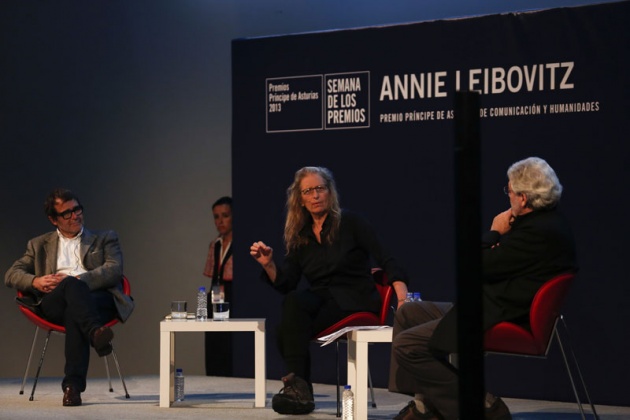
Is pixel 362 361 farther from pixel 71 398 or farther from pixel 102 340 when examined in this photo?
pixel 71 398

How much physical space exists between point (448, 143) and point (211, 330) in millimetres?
1741

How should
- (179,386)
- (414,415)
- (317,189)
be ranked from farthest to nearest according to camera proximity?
(179,386) → (317,189) → (414,415)

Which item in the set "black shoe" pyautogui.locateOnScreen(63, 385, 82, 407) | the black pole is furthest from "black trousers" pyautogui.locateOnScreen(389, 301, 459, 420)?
the black pole

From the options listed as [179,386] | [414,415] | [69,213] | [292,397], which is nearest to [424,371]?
[414,415]

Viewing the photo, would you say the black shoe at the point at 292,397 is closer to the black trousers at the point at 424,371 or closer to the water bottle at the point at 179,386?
the black trousers at the point at 424,371

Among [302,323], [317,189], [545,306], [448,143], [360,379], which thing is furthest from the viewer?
[448,143]

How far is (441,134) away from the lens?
5902mm

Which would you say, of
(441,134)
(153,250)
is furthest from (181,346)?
(441,134)

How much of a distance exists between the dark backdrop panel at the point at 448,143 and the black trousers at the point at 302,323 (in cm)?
102

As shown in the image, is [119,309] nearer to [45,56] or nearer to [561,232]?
[45,56]

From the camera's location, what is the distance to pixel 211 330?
520cm

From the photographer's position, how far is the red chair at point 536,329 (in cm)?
415

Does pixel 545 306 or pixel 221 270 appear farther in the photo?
pixel 221 270

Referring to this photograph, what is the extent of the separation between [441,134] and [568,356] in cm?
142
